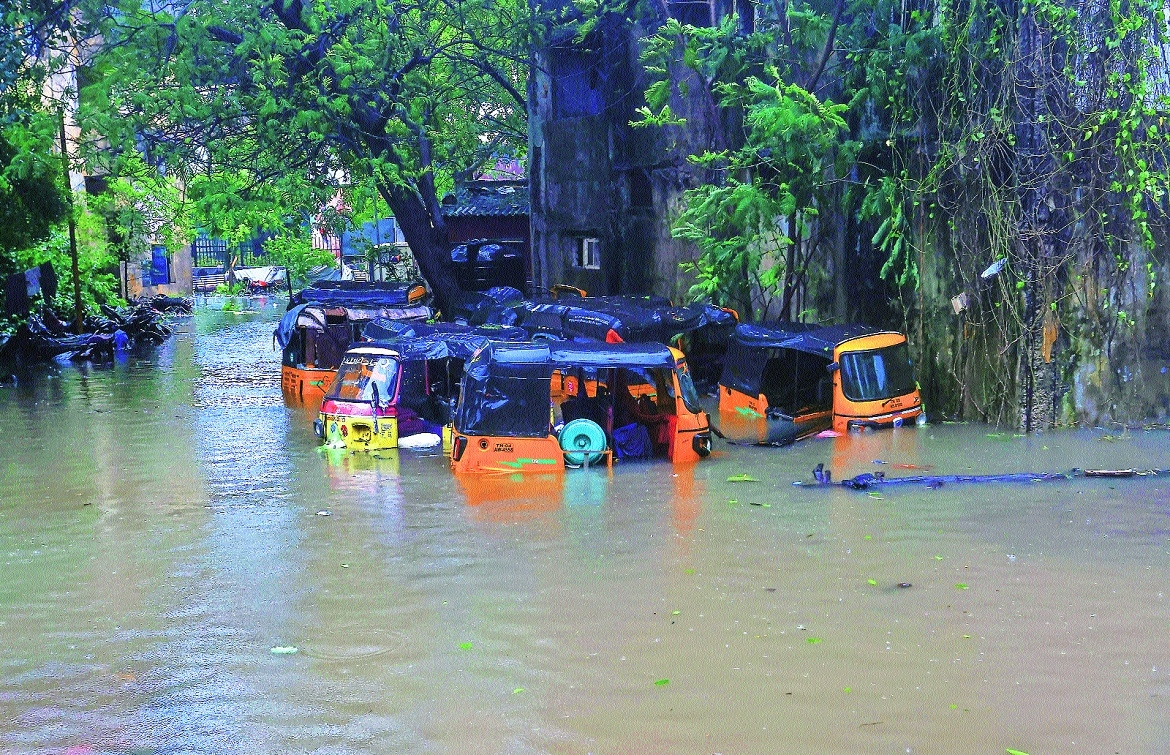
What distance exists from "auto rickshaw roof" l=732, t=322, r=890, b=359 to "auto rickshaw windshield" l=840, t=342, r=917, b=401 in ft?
0.84

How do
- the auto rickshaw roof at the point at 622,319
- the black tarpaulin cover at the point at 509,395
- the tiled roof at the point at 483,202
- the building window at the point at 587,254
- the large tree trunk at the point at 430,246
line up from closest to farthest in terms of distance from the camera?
the black tarpaulin cover at the point at 509,395, the auto rickshaw roof at the point at 622,319, the large tree trunk at the point at 430,246, the building window at the point at 587,254, the tiled roof at the point at 483,202

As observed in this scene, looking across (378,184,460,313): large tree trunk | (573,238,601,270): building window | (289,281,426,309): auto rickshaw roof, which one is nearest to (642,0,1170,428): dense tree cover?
(378,184,460,313): large tree trunk

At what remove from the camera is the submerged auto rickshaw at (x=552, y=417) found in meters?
13.9

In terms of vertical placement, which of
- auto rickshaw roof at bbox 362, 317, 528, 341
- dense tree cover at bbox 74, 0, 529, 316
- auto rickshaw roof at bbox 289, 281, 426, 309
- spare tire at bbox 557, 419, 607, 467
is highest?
dense tree cover at bbox 74, 0, 529, 316

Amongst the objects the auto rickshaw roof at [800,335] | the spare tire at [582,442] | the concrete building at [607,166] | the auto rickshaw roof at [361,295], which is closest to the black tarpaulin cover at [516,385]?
the spare tire at [582,442]

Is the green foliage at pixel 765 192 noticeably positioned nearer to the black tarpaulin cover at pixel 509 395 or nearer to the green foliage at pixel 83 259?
the black tarpaulin cover at pixel 509 395

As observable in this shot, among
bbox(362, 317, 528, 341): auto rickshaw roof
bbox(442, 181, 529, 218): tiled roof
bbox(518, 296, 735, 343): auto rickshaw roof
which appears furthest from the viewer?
bbox(442, 181, 529, 218): tiled roof

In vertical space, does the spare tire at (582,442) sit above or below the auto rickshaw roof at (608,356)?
below

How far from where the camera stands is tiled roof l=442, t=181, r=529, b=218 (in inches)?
1499

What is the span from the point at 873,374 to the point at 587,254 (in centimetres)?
1200

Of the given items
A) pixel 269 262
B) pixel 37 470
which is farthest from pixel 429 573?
pixel 269 262

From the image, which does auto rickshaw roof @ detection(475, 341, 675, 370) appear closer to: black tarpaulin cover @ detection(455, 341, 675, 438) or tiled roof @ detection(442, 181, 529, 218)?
black tarpaulin cover @ detection(455, 341, 675, 438)

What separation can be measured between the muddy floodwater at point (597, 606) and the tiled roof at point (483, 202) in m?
23.4

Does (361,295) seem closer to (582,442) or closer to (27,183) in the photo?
(27,183)
